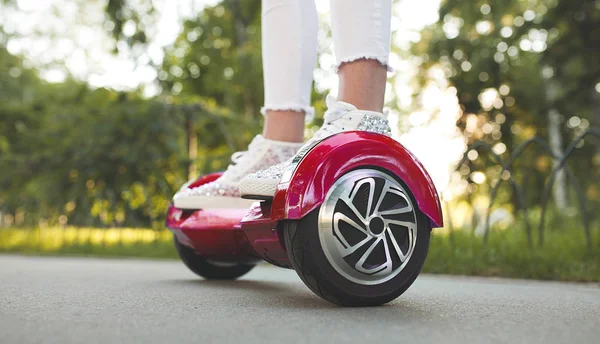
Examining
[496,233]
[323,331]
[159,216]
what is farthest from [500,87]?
[323,331]

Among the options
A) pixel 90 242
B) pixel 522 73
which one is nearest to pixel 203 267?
pixel 90 242

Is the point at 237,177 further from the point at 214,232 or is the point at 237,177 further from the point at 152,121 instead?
the point at 152,121

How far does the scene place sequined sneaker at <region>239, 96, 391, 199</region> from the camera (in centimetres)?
224

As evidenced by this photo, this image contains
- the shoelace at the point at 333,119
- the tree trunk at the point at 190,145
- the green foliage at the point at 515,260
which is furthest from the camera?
the tree trunk at the point at 190,145

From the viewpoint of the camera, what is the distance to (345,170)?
84.2 inches

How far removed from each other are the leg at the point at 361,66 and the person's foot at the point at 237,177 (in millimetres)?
386

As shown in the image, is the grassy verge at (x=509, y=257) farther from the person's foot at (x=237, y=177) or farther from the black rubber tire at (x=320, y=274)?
the black rubber tire at (x=320, y=274)

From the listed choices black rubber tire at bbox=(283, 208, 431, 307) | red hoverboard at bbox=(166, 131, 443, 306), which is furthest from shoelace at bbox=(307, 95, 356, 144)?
black rubber tire at bbox=(283, 208, 431, 307)

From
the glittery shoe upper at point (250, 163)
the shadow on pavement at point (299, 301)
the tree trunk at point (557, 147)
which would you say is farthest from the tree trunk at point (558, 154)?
the glittery shoe upper at point (250, 163)

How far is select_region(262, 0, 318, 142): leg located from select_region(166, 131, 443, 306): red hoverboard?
67cm

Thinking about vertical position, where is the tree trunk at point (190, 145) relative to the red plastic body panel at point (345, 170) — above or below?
above

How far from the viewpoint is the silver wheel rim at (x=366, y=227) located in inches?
82.0

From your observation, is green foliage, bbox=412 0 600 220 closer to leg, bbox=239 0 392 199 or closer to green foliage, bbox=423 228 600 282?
green foliage, bbox=423 228 600 282

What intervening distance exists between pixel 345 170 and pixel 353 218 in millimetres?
153
